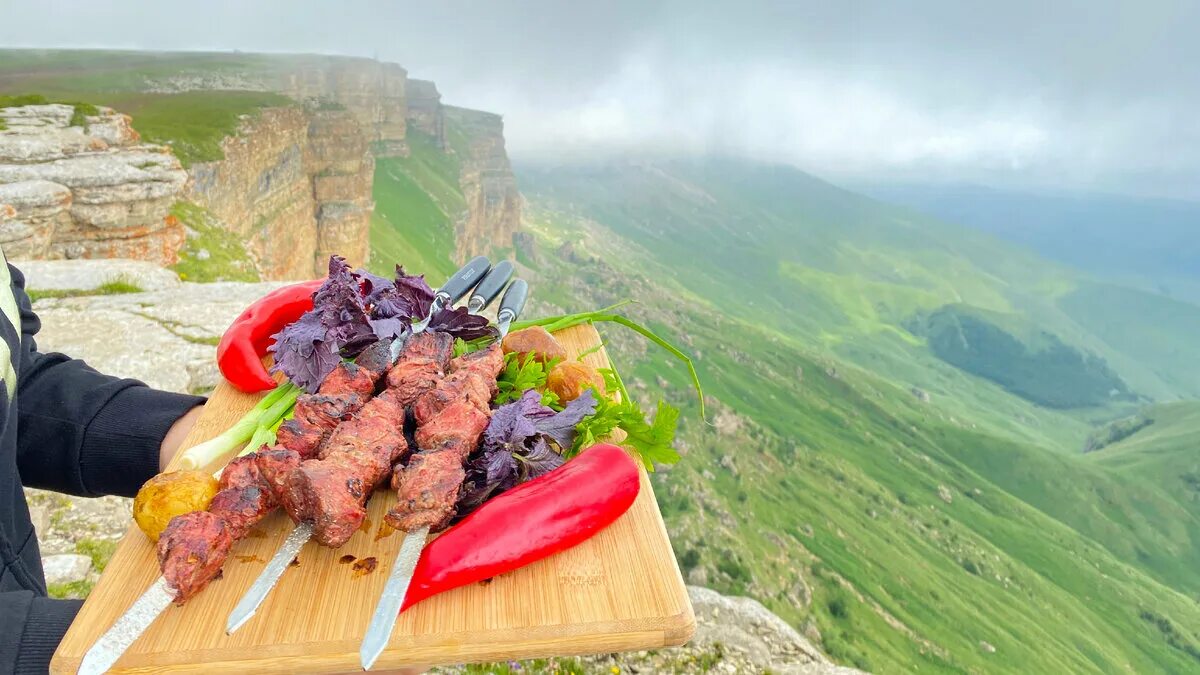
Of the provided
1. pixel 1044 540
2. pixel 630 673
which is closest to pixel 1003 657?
pixel 1044 540

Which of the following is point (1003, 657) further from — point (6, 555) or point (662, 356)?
point (6, 555)

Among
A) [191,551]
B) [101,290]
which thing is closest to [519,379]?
→ [191,551]

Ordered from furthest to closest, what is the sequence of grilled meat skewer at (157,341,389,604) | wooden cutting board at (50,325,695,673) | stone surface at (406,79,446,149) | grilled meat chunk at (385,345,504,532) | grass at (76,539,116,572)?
1. stone surface at (406,79,446,149)
2. grass at (76,539,116,572)
3. grilled meat chunk at (385,345,504,532)
4. grilled meat skewer at (157,341,389,604)
5. wooden cutting board at (50,325,695,673)

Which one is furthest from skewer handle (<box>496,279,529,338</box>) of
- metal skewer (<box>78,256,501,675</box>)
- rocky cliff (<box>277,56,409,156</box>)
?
rocky cliff (<box>277,56,409,156</box>)

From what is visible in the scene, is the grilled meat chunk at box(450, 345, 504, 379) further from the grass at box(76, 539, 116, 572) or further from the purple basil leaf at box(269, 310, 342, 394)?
the grass at box(76, 539, 116, 572)

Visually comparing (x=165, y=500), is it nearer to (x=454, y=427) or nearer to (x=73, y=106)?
(x=454, y=427)

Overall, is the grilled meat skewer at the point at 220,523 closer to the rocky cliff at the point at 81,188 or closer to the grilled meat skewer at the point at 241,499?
the grilled meat skewer at the point at 241,499

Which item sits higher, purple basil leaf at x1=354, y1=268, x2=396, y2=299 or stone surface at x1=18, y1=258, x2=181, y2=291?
purple basil leaf at x1=354, y1=268, x2=396, y2=299

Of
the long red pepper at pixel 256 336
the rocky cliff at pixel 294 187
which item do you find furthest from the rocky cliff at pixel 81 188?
the long red pepper at pixel 256 336
